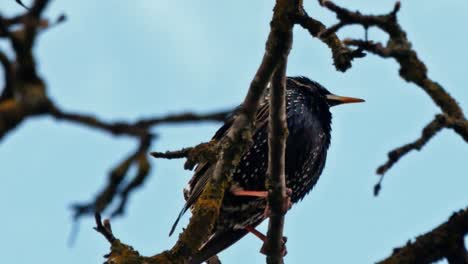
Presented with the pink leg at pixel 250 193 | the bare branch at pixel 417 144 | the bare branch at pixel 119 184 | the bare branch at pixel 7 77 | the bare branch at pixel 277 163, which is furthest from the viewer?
the pink leg at pixel 250 193

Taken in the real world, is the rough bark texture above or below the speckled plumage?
below

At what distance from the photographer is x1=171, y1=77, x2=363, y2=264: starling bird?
7195 millimetres

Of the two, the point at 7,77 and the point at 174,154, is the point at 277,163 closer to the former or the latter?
the point at 174,154

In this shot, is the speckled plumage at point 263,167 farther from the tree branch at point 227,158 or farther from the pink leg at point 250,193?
the tree branch at point 227,158

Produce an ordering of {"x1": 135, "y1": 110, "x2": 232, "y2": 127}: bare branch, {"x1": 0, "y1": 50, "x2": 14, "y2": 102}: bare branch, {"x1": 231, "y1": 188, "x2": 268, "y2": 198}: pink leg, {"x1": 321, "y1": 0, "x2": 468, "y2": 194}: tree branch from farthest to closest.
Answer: {"x1": 231, "y1": 188, "x2": 268, "y2": 198}: pink leg
{"x1": 321, "y1": 0, "x2": 468, "y2": 194}: tree branch
{"x1": 0, "y1": 50, "x2": 14, "y2": 102}: bare branch
{"x1": 135, "y1": 110, "x2": 232, "y2": 127}: bare branch

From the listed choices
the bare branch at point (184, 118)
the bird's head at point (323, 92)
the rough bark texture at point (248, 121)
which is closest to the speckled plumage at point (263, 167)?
the bird's head at point (323, 92)

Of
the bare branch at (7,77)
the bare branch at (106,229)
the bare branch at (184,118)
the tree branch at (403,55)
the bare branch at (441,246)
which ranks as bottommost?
the bare branch at (184,118)

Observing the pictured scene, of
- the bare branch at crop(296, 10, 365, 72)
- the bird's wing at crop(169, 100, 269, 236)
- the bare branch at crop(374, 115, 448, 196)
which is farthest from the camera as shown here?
the bird's wing at crop(169, 100, 269, 236)

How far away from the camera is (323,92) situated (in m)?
8.38

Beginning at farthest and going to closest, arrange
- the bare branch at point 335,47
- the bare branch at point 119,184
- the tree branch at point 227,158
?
the bare branch at point 335,47
the tree branch at point 227,158
the bare branch at point 119,184

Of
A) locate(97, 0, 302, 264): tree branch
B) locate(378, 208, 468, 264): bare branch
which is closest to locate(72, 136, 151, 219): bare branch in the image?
locate(378, 208, 468, 264): bare branch

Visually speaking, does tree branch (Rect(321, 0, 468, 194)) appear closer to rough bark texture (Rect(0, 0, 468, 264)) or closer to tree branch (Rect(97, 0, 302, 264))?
rough bark texture (Rect(0, 0, 468, 264))

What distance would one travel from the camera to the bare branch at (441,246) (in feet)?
11.9

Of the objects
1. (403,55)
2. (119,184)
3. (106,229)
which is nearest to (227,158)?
(106,229)
